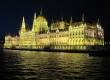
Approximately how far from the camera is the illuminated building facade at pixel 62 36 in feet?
295

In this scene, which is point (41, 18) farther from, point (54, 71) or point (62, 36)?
point (54, 71)

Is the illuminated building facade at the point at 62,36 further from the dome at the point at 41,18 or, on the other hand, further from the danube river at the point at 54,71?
the danube river at the point at 54,71

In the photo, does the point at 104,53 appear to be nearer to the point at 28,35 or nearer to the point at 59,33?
the point at 59,33

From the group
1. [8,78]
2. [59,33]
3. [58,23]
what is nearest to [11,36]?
[58,23]

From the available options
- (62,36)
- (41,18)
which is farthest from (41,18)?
(62,36)

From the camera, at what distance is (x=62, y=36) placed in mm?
105375

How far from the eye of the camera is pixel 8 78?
16.3 meters

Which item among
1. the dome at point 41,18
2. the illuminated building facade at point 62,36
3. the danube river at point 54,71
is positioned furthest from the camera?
the dome at point 41,18

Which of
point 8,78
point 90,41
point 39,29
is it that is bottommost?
point 8,78

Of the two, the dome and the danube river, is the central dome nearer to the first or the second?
the dome

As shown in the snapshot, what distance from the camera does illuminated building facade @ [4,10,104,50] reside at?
295 ft

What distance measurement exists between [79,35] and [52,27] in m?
46.3

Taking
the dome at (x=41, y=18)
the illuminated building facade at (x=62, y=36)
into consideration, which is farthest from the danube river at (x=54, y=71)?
the dome at (x=41, y=18)

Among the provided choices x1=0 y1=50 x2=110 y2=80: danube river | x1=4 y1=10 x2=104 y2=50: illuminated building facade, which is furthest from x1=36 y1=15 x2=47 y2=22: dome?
x1=0 y1=50 x2=110 y2=80: danube river
